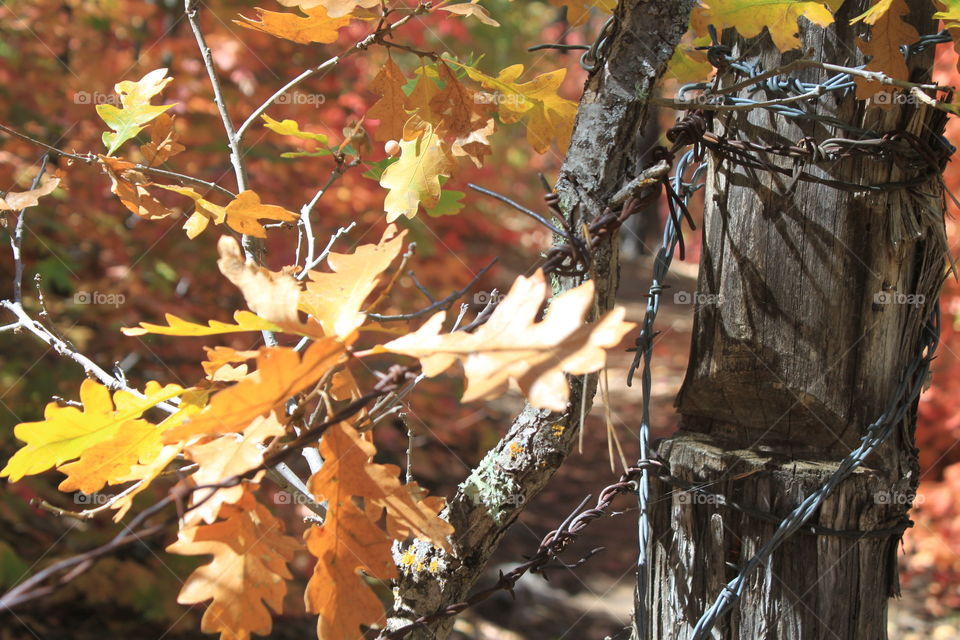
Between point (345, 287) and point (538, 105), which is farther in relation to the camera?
point (538, 105)

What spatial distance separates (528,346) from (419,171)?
53cm

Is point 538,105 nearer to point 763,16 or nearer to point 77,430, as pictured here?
point 763,16

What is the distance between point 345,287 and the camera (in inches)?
30.8

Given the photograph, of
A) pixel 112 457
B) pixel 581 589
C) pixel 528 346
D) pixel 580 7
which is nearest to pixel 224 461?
pixel 112 457

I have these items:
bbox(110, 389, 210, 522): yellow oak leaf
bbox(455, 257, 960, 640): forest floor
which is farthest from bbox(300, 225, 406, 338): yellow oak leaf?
bbox(455, 257, 960, 640): forest floor

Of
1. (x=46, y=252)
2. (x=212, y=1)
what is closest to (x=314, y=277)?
(x=46, y=252)

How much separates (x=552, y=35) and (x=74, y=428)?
46.7ft

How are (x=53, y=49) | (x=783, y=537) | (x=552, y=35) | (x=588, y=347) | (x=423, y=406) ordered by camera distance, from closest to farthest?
(x=588, y=347)
(x=783, y=537)
(x=53, y=49)
(x=423, y=406)
(x=552, y=35)

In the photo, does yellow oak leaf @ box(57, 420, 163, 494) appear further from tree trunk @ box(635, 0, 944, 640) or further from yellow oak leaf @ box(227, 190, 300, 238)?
tree trunk @ box(635, 0, 944, 640)

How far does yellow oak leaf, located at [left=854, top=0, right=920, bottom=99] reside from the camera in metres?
1.00

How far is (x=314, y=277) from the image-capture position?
2.61 feet

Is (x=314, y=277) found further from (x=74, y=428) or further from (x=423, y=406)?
(x=423, y=406)

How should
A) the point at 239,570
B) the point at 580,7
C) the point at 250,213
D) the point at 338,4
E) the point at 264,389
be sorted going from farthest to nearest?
the point at 580,7 → the point at 250,213 → the point at 338,4 → the point at 239,570 → the point at 264,389

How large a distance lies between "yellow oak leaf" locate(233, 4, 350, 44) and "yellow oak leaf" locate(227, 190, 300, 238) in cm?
22
